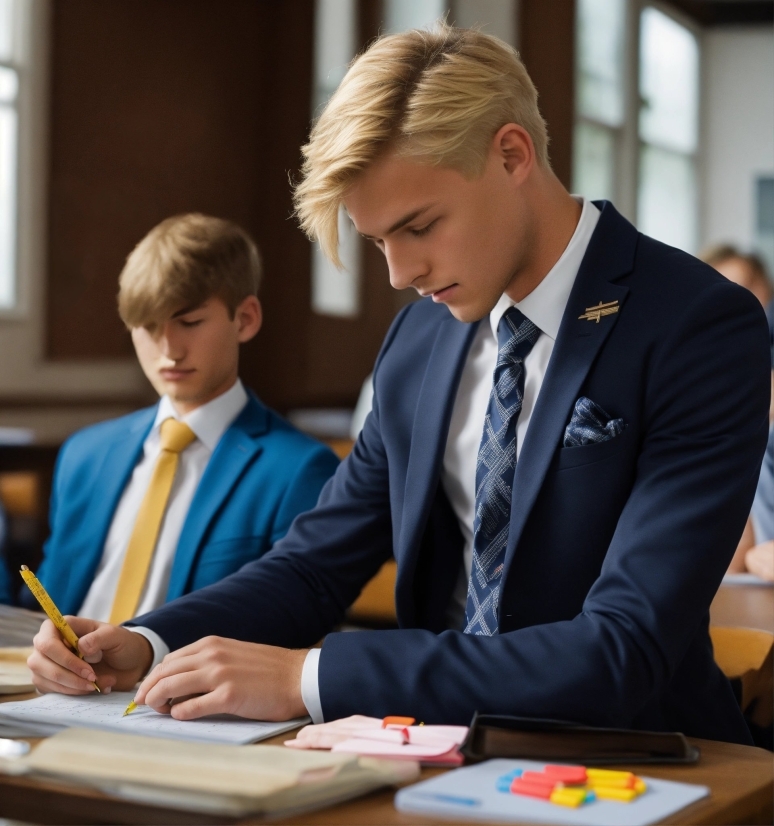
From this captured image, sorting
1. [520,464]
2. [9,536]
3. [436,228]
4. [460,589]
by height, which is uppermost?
[436,228]

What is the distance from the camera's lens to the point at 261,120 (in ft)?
20.1

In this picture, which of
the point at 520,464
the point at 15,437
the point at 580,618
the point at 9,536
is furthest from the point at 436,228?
the point at 15,437

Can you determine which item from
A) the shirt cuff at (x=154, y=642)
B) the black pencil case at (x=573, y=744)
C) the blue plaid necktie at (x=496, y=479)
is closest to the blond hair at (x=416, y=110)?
the blue plaid necktie at (x=496, y=479)

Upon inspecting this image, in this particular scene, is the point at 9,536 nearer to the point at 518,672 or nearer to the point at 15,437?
the point at 15,437

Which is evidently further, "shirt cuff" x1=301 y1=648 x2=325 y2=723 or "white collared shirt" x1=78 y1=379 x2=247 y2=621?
"white collared shirt" x1=78 y1=379 x2=247 y2=621

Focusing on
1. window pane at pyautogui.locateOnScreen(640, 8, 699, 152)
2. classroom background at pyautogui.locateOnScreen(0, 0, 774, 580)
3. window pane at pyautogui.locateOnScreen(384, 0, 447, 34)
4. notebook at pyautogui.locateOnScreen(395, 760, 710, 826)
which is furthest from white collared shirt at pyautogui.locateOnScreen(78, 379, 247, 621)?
window pane at pyautogui.locateOnScreen(640, 8, 699, 152)

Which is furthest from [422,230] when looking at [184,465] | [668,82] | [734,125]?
[734,125]

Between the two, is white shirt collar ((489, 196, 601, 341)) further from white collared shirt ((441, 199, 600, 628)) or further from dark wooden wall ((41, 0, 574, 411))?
dark wooden wall ((41, 0, 574, 411))

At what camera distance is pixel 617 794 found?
860 mm

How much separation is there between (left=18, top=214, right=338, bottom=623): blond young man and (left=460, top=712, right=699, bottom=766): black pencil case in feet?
3.10

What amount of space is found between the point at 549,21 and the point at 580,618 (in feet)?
17.8

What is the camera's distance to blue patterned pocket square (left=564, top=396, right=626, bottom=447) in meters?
1.27

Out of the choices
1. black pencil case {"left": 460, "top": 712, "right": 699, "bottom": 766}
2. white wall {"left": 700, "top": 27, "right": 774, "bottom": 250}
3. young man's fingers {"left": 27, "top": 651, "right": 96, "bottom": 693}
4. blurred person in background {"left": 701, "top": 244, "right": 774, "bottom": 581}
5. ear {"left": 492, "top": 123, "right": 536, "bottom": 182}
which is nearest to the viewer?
black pencil case {"left": 460, "top": 712, "right": 699, "bottom": 766}

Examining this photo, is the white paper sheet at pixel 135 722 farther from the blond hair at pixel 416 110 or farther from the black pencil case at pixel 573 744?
the blond hair at pixel 416 110
